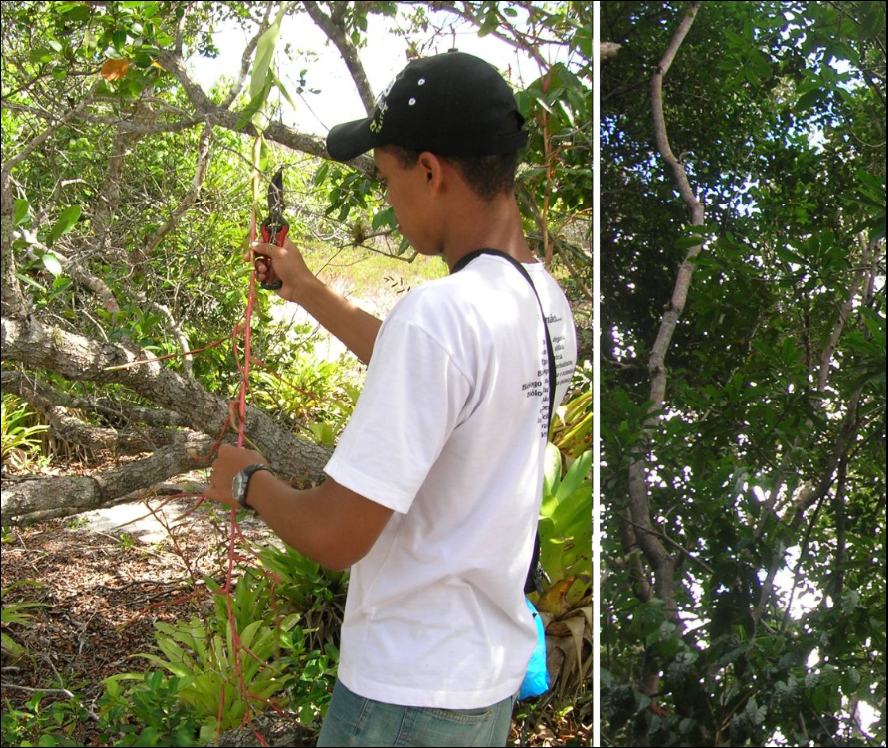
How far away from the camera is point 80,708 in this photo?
1662 millimetres

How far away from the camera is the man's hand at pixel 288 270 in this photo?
1.24 metres

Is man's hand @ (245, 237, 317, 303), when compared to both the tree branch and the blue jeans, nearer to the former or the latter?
the blue jeans

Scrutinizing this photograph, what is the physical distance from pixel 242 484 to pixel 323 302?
0.36 m

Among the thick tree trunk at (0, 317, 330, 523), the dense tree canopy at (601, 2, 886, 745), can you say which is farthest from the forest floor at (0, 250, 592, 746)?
the dense tree canopy at (601, 2, 886, 745)

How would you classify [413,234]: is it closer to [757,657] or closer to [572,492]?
[757,657]

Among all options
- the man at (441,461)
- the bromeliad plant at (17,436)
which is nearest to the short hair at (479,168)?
the man at (441,461)

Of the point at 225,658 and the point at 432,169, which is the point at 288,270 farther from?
the point at 225,658

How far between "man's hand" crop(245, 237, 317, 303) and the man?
0.91 feet

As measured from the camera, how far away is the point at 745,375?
36.2 inches

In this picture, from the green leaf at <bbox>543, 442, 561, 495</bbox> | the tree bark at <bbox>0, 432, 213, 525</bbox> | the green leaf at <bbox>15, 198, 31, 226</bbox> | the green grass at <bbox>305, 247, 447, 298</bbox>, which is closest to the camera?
the green leaf at <bbox>15, 198, 31, 226</bbox>

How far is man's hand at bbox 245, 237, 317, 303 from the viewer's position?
1.24 m

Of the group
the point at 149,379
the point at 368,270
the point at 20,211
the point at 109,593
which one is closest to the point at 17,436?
the point at 109,593

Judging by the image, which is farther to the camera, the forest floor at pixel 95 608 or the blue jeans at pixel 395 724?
the forest floor at pixel 95 608

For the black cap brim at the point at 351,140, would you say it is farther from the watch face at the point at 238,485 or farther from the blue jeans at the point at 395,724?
the blue jeans at the point at 395,724
